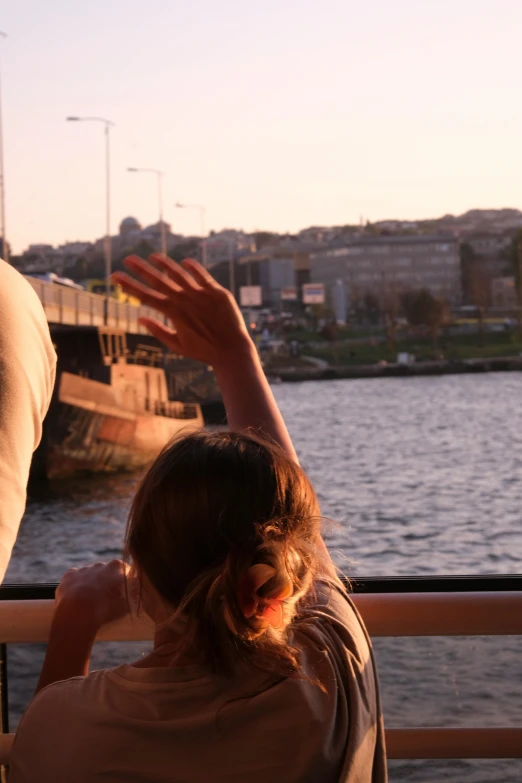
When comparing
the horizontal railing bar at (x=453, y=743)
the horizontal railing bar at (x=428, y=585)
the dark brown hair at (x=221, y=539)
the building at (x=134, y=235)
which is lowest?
the horizontal railing bar at (x=453, y=743)

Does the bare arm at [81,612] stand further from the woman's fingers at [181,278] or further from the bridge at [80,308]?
the bridge at [80,308]

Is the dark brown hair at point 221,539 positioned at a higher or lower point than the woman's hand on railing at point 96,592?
higher

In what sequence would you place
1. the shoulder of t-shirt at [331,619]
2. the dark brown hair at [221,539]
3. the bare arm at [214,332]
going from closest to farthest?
the dark brown hair at [221,539], the shoulder of t-shirt at [331,619], the bare arm at [214,332]

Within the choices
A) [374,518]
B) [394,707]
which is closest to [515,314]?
[374,518]

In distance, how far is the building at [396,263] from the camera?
114 m

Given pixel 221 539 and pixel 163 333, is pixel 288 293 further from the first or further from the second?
pixel 221 539

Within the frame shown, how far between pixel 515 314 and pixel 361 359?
46.8 ft

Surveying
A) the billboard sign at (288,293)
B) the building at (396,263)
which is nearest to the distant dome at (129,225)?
the building at (396,263)

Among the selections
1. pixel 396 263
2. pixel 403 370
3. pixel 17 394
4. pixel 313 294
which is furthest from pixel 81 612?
pixel 396 263

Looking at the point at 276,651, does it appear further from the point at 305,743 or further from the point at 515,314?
the point at 515,314

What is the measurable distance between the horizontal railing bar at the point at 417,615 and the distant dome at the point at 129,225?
137m

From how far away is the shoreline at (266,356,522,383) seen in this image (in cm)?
9181

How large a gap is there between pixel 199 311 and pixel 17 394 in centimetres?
50

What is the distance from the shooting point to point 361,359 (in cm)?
9662
